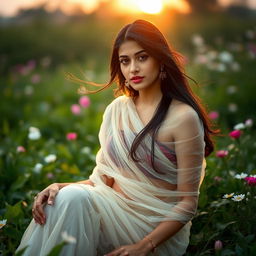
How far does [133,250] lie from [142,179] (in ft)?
1.28

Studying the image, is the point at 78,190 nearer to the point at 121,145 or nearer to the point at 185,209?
the point at 121,145

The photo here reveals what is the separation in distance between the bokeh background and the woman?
0.30 m

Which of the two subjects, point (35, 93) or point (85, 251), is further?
point (35, 93)

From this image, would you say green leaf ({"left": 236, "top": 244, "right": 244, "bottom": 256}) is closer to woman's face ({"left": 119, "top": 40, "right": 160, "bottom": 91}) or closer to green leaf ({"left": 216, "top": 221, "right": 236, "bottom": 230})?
green leaf ({"left": 216, "top": 221, "right": 236, "bottom": 230})

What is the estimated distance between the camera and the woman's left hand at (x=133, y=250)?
6.05 ft

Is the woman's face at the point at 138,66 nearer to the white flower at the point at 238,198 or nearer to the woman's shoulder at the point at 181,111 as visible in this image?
the woman's shoulder at the point at 181,111

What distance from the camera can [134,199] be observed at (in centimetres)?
212

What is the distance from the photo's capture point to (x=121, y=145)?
2.19 metres

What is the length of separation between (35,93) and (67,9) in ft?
34.9

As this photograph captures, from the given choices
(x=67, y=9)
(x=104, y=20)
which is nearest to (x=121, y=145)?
(x=104, y=20)

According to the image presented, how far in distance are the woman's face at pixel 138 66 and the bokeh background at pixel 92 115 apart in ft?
1.46

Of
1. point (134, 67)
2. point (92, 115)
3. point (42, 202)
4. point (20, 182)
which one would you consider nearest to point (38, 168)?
point (20, 182)

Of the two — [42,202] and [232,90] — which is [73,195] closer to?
[42,202]

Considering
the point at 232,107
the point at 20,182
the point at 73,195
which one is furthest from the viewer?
the point at 232,107
